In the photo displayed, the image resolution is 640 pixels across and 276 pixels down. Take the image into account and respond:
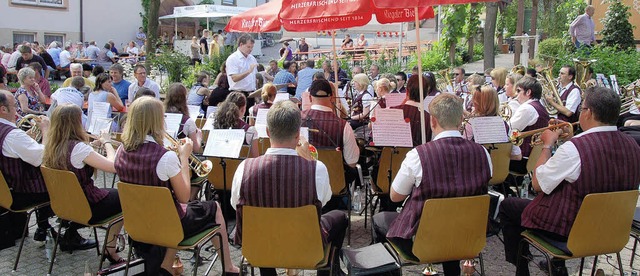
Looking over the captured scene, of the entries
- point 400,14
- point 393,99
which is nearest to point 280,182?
point 393,99

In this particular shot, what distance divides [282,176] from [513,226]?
1.81 meters

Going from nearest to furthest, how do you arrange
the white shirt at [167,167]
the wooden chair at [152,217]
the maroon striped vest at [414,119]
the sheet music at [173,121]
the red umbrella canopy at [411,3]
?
the wooden chair at [152,217] → the white shirt at [167,167] → the red umbrella canopy at [411,3] → the sheet music at [173,121] → the maroon striped vest at [414,119]

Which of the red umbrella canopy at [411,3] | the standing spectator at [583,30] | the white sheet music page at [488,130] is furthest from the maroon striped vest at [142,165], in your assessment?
the standing spectator at [583,30]

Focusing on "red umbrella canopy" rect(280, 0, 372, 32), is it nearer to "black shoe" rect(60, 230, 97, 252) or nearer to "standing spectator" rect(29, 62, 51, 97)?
"black shoe" rect(60, 230, 97, 252)

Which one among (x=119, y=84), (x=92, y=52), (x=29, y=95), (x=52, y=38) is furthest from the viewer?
(x=52, y=38)

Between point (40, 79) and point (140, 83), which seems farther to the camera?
point (40, 79)

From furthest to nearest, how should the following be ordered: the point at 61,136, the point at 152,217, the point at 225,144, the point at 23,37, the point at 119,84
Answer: the point at 23,37
the point at 119,84
the point at 225,144
the point at 61,136
the point at 152,217

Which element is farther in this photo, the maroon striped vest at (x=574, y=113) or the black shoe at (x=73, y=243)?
the maroon striped vest at (x=574, y=113)

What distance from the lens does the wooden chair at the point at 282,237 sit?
316cm

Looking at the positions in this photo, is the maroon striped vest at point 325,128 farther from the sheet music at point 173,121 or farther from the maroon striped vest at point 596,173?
the maroon striped vest at point 596,173

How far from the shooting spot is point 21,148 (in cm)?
439

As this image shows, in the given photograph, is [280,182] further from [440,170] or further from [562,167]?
[562,167]

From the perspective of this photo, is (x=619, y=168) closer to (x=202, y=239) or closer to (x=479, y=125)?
(x=479, y=125)

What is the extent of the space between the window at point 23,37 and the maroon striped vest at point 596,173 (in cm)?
2436
